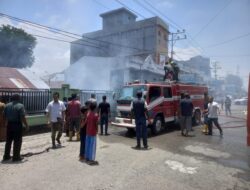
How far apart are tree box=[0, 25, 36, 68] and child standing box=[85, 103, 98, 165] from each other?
99.0 ft

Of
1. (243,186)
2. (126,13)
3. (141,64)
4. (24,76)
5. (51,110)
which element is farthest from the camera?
(126,13)

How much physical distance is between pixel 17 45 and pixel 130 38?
66.9ft

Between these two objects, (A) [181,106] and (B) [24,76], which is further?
(B) [24,76]

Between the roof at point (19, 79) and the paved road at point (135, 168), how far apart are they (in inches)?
224

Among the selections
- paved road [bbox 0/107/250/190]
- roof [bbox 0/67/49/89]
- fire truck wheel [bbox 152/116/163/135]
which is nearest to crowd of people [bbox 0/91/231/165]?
paved road [bbox 0/107/250/190]

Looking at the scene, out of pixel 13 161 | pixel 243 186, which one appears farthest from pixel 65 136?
pixel 243 186

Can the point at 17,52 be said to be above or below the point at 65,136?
above

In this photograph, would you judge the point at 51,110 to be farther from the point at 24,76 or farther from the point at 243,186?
the point at 24,76

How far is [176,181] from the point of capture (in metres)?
5.09

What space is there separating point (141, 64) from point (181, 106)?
708 inches

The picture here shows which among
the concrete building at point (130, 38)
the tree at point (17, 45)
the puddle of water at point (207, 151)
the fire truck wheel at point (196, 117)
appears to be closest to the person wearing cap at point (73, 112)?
the puddle of water at point (207, 151)

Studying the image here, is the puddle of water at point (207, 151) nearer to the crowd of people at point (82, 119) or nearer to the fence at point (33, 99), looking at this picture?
the crowd of people at point (82, 119)

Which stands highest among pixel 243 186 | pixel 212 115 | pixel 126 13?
pixel 126 13

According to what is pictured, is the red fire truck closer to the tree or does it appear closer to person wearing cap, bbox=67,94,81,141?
person wearing cap, bbox=67,94,81,141
